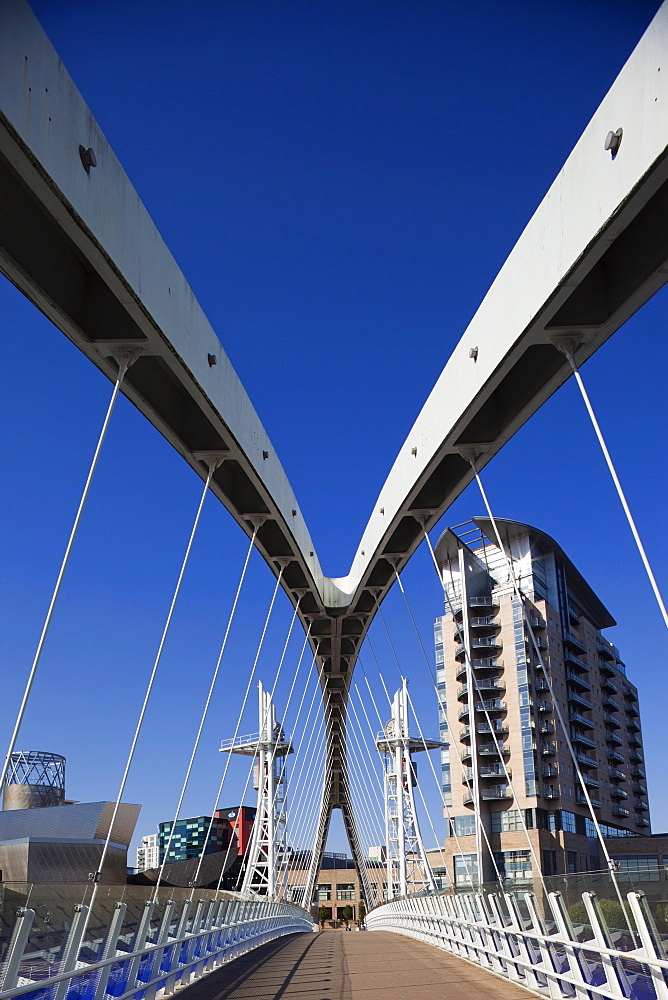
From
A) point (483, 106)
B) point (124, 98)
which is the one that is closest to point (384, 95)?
point (483, 106)

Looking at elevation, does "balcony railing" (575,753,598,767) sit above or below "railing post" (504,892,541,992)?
above

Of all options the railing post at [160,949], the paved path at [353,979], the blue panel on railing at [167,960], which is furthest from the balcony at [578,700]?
the railing post at [160,949]

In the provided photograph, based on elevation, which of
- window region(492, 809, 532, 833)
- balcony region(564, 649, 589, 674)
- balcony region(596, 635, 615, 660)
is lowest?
window region(492, 809, 532, 833)

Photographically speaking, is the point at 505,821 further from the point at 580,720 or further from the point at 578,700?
the point at 578,700

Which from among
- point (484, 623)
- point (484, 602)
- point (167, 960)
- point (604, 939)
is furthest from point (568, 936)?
point (484, 623)

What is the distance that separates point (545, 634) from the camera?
219 feet

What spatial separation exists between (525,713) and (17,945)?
2396 inches

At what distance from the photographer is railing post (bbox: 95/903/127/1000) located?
798 cm

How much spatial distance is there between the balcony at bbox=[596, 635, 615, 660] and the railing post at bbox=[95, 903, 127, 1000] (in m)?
78.1

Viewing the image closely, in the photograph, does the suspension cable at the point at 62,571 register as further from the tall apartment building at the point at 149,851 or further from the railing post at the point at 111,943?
the tall apartment building at the point at 149,851

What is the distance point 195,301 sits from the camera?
11.8 metres

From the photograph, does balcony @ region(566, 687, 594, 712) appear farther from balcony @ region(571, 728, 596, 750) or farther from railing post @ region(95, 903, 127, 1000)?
railing post @ region(95, 903, 127, 1000)

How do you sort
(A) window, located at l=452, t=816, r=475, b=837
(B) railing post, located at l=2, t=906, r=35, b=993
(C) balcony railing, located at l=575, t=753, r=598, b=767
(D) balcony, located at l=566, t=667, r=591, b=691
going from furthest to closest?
(D) balcony, located at l=566, t=667, r=591, b=691
(C) balcony railing, located at l=575, t=753, r=598, b=767
(A) window, located at l=452, t=816, r=475, b=837
(B) railing post, located at l=2, t=906, r=35, b=993

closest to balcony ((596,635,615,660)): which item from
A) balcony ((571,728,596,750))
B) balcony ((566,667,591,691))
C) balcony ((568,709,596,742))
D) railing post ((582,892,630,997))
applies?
balcony ((566,667,591,691))
